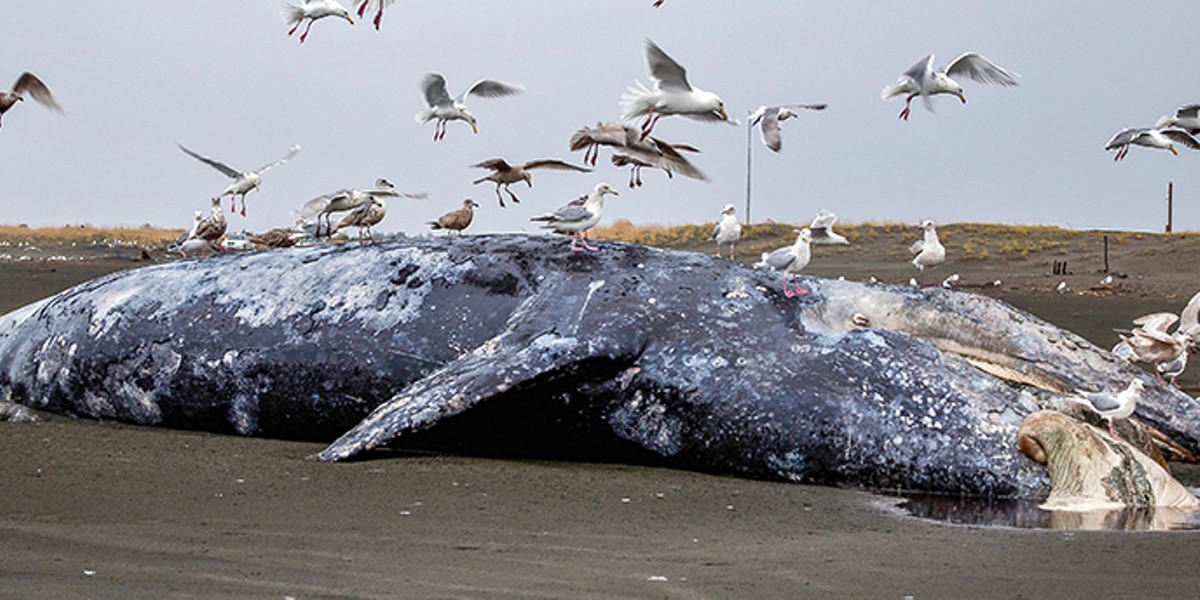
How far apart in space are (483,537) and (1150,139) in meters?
16.8

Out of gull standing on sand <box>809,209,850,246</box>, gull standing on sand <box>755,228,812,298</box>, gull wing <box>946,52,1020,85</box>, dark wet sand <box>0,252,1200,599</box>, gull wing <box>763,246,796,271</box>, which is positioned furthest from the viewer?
gull wing <box>946,52,1020,85</box>

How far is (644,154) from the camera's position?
13.7 meters

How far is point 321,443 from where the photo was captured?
9398 millimetres

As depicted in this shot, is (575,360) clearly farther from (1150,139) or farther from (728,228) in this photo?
(1150,139)

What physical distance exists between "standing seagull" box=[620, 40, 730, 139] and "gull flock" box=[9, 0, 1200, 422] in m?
0.01

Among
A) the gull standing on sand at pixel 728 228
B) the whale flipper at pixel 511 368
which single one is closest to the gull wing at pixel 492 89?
the gull standing on sand at pixel 728 228

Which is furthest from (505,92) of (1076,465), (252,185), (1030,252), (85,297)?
(1030,252)

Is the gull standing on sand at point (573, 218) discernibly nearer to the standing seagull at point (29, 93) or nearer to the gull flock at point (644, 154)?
the gull flock at point (644, 154)

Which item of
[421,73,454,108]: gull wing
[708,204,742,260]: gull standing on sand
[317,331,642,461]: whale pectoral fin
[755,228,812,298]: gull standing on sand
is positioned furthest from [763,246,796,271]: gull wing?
[421,73,454,108]: gull wing

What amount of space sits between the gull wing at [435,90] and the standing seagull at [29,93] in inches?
187

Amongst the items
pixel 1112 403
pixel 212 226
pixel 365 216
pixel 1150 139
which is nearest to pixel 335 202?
pixel 365 216

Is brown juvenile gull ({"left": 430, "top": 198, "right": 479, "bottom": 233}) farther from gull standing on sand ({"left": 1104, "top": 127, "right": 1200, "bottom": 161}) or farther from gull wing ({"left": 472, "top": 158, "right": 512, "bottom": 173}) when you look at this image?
gull standing on sand ({"left": 1104, "top": 127, "right": 1200, "bottom": 161})

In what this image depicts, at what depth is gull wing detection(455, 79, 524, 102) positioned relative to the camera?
19.5 m

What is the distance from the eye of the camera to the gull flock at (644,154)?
488 inches
